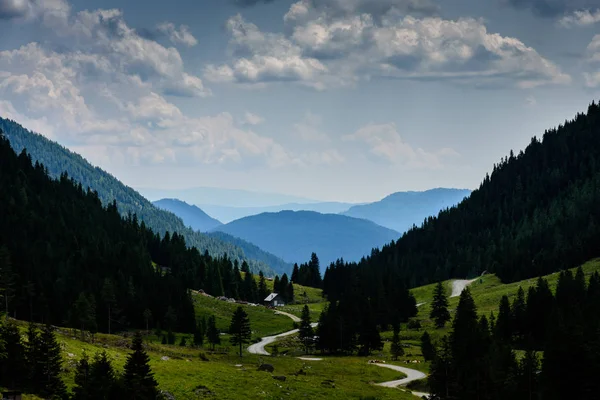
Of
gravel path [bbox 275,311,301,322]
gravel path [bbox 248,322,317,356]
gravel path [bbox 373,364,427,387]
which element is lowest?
gravel path [bbox 373,364,427,387]

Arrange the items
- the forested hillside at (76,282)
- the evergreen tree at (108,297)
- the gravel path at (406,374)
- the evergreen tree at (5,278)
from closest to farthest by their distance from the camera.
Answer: the gravel path at (406,374), the evergreen tree at (5,278), the forested hillside at (76,282), the evergreen tree at (108,297)

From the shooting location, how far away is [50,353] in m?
57.2

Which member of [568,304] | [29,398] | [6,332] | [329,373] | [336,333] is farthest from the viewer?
[336,333]

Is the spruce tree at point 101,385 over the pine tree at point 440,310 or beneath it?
beneath

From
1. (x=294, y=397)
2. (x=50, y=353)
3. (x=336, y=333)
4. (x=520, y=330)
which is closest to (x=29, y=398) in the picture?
(x=50, y=353)

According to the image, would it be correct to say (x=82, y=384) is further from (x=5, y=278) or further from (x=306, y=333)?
(x=306, y=333)

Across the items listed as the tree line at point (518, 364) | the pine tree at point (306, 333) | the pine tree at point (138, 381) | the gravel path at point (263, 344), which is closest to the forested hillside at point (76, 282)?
the gravel path at point (263, 344)

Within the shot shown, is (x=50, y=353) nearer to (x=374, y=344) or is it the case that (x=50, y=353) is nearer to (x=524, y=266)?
(x=374, y=344)

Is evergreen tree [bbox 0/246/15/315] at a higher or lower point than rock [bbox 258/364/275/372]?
higher

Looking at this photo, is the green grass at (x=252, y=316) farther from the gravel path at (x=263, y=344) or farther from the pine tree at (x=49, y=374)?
the pine tree at (x=49, y=374)

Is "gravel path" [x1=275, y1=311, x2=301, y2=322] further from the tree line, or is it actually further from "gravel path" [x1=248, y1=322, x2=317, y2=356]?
the tree line

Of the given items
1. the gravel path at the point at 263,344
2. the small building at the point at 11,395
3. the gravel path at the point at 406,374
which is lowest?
the gravel path at the point at 406,374

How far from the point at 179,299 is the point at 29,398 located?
10489 centimetres

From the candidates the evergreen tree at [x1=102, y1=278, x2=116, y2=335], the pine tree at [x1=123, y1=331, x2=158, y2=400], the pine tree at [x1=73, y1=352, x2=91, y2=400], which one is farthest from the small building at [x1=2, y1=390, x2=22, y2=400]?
the evergreen tree at [x1=102, y1=278, x2=116, y2=335]
